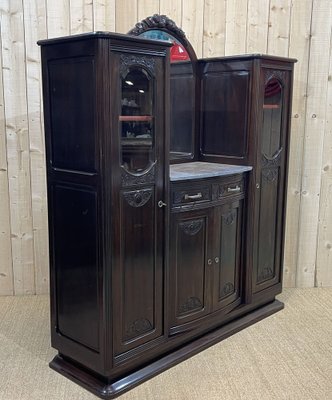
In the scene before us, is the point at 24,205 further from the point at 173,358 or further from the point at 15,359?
the point at 173,358

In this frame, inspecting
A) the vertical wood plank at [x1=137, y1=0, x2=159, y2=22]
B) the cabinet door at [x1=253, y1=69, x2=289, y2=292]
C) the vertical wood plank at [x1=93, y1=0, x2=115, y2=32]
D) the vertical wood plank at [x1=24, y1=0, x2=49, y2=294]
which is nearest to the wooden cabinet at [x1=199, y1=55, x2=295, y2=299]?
the cabinet door at [x1=253, y1=69, x2=289, y2=292]

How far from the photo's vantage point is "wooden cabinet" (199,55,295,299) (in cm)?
297

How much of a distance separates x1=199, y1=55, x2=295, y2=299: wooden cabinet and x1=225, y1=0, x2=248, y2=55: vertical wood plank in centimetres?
49

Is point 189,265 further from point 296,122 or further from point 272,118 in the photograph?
point 296,122

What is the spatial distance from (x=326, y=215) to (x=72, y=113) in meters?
2.33

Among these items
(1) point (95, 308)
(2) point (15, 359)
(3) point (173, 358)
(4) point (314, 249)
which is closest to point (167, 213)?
(1) point (95, 308)

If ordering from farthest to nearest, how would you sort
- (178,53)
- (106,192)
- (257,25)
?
(257,25) → (178,53) → (106,192)

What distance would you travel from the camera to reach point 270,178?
3215 mm

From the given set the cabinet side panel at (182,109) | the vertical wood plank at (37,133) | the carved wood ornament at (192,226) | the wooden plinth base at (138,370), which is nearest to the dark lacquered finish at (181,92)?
the cabinet side panel at (182,109)

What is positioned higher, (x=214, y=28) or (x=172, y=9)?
(x=172, y=9)

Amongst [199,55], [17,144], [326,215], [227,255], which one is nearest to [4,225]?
[17,144]

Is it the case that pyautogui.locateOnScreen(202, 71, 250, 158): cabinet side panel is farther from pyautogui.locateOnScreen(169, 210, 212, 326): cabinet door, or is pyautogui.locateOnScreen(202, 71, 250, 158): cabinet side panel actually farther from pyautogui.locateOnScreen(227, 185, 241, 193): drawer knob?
pyautogui.locateOnScreen(169, 210, 212, 326): cabinet door

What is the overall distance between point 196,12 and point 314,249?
6.56 ft

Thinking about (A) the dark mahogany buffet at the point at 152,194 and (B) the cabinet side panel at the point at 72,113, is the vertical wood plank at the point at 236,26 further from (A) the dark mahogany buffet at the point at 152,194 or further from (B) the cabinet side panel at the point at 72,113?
(B) the cabinet side panel at the point at 72,113
